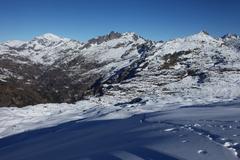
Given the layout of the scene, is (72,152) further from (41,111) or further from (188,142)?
(41,111)

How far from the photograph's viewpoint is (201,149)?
12484mm

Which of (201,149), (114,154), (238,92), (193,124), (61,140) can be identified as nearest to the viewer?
(201,149)

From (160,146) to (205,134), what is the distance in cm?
247

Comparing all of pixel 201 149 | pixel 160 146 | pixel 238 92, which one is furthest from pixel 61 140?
pixel 238 92

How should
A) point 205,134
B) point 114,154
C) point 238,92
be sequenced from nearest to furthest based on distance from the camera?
point 114,154, point 205,134, point 238,92

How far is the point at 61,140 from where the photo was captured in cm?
2002

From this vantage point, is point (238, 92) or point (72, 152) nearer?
point (72, 152)

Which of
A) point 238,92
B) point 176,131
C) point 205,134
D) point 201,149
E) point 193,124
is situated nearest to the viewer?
point 201,149

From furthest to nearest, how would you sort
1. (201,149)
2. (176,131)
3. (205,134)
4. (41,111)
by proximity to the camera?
(41,111)
(176,131)
(205,134)
(201,149)

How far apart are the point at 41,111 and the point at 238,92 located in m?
37.7

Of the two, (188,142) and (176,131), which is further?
(176,131)

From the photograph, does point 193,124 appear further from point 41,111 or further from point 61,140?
point 41,111

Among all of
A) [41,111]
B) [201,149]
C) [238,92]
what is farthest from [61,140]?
[238,92]

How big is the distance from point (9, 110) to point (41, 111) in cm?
461
